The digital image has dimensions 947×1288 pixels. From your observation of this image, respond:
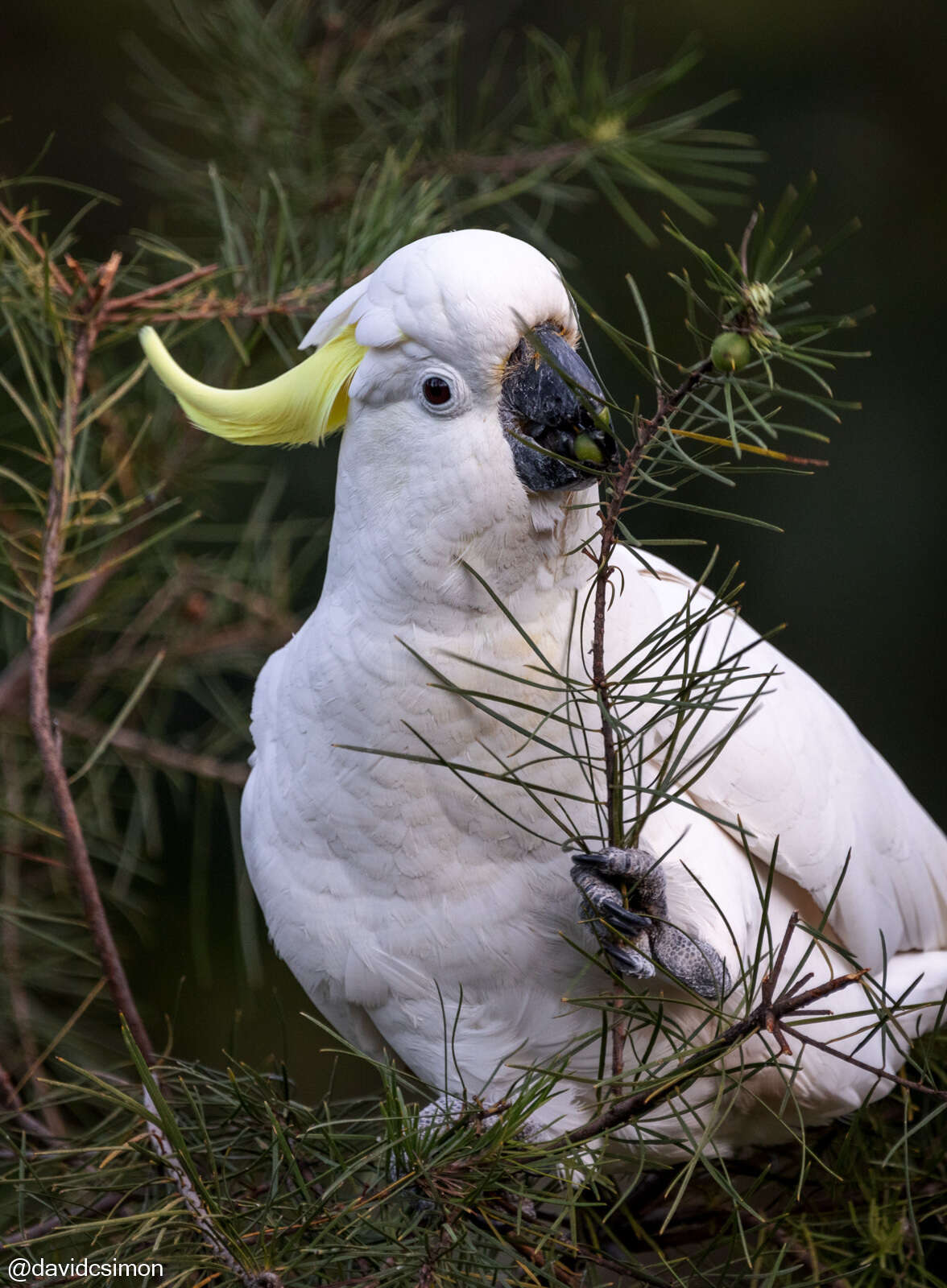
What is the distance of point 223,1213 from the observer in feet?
2.23

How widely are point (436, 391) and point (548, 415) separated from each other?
0.33ft

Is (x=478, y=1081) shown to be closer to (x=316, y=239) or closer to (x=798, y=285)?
(x=798, y=285)

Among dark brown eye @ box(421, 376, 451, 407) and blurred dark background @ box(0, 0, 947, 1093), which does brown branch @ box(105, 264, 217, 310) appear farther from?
blurred dark background @ box(0, 0, 947, 1093)

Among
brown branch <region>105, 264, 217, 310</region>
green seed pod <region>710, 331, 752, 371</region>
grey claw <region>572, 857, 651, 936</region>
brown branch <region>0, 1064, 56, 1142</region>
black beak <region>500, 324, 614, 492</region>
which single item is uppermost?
brown branch <region>105, 264, 217, 310</region>

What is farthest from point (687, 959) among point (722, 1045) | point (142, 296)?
point (142, 296)

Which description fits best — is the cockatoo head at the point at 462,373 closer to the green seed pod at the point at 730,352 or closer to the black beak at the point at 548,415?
the black beak at the point at 548,415

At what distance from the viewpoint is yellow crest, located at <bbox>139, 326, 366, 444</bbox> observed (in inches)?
37.9

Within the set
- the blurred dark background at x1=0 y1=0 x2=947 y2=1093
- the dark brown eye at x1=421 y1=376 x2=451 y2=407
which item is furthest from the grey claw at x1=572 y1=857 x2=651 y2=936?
the blurred dark background at x1=0 y1=0 x2=947 y2=1093

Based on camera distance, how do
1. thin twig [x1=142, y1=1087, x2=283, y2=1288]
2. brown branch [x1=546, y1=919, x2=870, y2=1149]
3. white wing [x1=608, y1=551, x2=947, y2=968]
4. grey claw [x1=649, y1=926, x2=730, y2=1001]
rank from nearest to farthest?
brown branch [x1=546, y1=919, x2=870, y2=1149]
thin twig [x1=142, y1=1087, x2=283, y2=1288]
grey claw [x1=649, y1=926, x2=730, y2=1001]
white wing [x1=608, y1=551, x2=947, y2=968]

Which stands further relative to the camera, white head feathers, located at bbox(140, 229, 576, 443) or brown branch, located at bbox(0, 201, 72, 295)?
brown branch, located at bbox(0, 201, 72, 295)

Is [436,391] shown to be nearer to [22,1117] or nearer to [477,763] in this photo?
[477,763]

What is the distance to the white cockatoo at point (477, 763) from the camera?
2.81 ft

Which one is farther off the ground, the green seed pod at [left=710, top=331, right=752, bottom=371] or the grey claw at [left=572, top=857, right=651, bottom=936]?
the green seed pod at [left=710, top=331, right=752, bottom=371]

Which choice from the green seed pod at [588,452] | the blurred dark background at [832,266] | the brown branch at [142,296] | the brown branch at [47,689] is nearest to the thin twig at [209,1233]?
the brown branch at [47,689]
